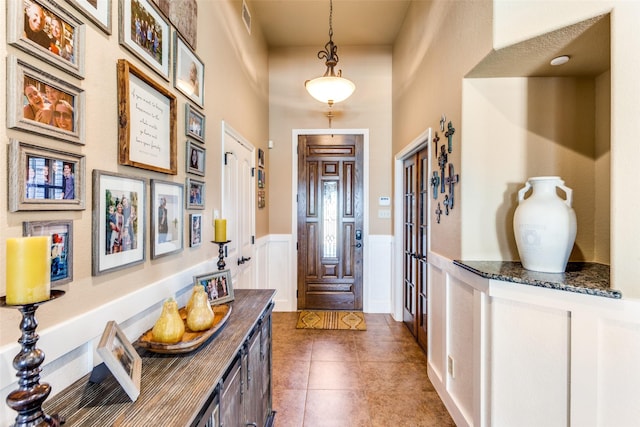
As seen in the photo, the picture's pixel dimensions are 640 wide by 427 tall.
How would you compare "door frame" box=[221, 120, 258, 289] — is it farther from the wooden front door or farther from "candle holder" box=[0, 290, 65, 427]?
the wooden front door

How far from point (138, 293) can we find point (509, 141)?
2.10 meters

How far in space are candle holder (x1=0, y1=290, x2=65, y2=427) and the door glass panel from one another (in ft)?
11.2

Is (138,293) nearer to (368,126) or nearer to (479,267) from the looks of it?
(479,267)

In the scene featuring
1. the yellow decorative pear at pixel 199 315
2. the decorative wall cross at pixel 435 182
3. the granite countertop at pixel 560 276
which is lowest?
the yellow decorative pear at pixel 199 315

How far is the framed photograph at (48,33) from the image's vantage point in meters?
0.75

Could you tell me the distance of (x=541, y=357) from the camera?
1.47 m

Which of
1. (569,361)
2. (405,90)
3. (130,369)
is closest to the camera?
(130,369)

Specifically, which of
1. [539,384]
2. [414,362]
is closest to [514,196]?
[539,384]

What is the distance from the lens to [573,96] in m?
1.81

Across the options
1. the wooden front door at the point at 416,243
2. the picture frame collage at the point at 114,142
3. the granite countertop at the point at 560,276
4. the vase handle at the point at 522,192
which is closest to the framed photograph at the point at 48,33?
the picture frame collage at the point at 114,142

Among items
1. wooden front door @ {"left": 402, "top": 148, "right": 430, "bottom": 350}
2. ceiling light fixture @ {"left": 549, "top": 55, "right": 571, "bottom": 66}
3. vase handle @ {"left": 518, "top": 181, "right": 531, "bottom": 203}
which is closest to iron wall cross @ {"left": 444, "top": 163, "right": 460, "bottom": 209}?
vase handle @ {"left": 518, "top": 181, "right": 531, "bottom": 203}

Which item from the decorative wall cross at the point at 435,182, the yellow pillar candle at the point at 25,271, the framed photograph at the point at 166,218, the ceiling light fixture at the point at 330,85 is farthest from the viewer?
the ceiling light fixture at the point at 330,85

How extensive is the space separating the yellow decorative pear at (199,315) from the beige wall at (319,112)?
2.78m

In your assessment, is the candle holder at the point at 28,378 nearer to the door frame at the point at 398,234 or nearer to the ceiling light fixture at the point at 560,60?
the ceiling light fixture at the point at 560,60
